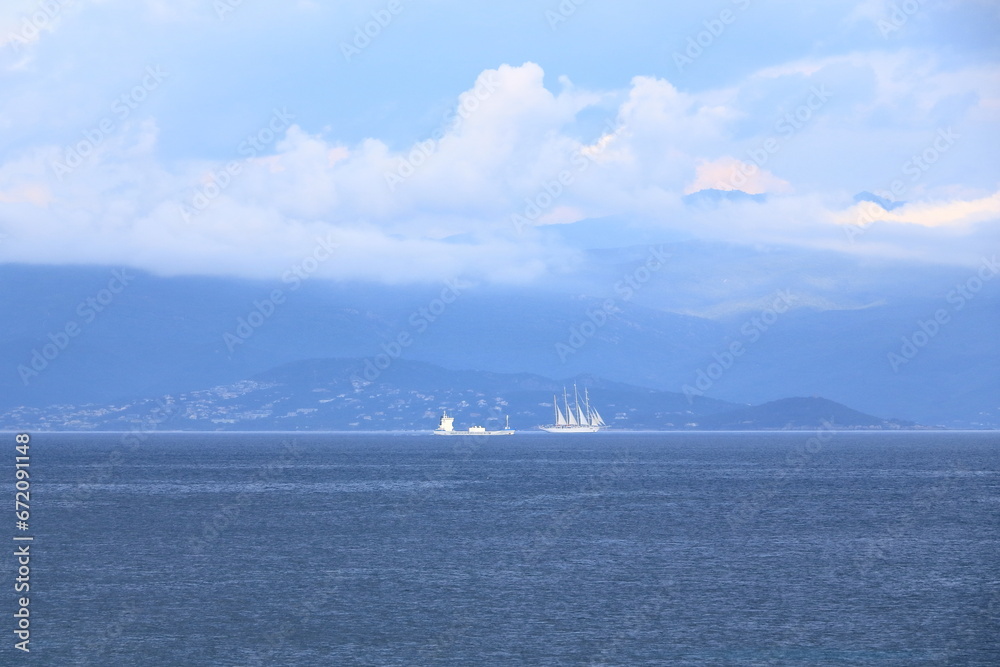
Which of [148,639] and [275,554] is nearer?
[148,639]

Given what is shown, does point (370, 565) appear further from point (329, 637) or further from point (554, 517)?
point (554, 517)

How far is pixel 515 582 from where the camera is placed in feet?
269

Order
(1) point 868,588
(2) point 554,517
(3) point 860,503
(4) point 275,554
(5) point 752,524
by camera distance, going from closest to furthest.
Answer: (1) point 868,588
(4) point 275,554
(5) point 752,524
(2) point 554,517
(3) point 860,503

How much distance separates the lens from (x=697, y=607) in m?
73.2

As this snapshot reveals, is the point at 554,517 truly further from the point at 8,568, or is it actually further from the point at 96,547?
the point at 8,568

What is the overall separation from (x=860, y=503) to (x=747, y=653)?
87.1 m

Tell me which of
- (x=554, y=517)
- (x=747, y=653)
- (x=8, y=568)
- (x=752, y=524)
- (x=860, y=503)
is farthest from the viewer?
(x=860, y=503)

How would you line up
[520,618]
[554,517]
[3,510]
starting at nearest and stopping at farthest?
[520,618] → [554,517] → [3,510]

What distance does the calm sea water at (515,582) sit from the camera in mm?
Answer: 63219

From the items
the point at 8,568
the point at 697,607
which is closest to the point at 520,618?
the point at 697,607

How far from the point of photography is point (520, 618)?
70.4 metres

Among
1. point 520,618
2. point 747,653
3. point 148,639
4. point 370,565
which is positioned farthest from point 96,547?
point 747,653

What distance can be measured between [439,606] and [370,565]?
17222 mm

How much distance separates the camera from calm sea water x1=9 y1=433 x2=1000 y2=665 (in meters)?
63.2
